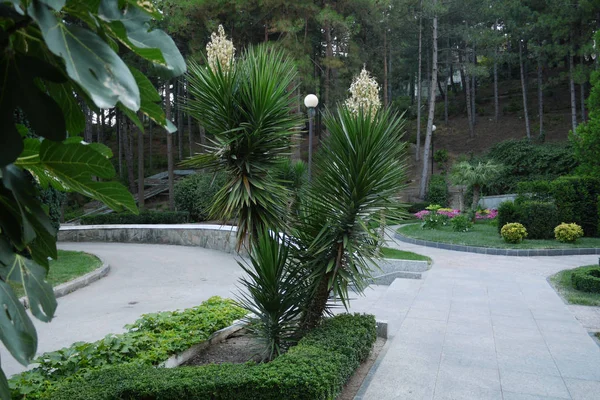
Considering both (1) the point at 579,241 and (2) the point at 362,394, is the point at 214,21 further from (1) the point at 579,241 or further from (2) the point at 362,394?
(2) the point at 362,394

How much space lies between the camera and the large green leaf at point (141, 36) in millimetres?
820

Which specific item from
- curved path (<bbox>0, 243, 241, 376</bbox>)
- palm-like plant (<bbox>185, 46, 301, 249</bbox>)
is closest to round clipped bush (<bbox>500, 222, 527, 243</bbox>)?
curved path (<bbox>0, 243, 241, 376</bbox>)

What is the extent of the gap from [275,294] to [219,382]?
1.23m

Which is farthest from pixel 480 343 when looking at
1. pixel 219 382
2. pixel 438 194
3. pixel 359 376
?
pixel 438 194

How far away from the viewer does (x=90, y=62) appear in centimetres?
74

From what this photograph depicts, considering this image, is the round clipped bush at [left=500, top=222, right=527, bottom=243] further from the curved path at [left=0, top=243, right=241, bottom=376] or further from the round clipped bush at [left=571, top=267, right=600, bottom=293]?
the curved path at [left=0, top=243, right=241, bottom=376]

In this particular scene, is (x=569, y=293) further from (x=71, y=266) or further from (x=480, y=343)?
(x=71, y=266)

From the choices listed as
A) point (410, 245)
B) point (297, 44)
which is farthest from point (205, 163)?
point (297, 44)

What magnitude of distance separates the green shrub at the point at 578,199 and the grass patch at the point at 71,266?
1396cm

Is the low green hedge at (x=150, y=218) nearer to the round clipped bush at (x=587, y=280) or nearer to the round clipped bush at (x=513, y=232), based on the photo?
the round clipped bush at (x=513, y=232)

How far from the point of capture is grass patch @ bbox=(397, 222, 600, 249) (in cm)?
1435

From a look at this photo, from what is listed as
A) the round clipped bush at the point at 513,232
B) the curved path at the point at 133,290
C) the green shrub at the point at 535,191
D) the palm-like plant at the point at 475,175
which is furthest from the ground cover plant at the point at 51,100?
the palm-like plant at the point at 475,175

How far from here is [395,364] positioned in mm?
5102

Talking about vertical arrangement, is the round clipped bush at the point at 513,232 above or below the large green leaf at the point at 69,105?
below
